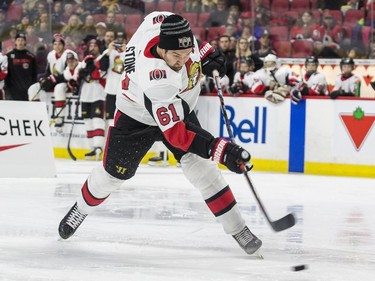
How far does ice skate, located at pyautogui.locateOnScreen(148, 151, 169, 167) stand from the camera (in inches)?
409

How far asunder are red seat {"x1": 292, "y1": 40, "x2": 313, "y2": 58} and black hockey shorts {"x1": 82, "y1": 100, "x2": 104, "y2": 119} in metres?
2.31

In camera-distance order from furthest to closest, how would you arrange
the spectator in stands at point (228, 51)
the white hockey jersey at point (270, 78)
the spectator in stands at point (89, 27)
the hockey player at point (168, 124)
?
the spectator in stands at point (89, 27), the spectator in stands at point (228, 51), the white hockey jersey at point (270, 78), the hockey player at point (168, 124)

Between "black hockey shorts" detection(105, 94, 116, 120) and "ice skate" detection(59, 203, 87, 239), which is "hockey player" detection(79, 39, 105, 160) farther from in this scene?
"ice skate" detection(59, 203, 87, 239)

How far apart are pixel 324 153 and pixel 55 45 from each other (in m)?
3.69

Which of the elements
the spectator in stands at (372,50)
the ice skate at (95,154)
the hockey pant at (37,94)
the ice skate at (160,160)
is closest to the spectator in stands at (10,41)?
the hockey pant at (37,94)

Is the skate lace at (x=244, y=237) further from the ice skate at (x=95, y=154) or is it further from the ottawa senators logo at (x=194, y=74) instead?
the ice skate at (x=95, y=154)

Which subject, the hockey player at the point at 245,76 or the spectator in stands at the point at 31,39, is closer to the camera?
the hockey player at the point at 245,76

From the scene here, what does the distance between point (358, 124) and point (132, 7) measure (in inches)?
139

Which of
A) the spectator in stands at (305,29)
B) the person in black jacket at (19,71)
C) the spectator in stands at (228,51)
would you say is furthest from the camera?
the person in black jacket at (19,71)

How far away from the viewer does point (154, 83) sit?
4.48m

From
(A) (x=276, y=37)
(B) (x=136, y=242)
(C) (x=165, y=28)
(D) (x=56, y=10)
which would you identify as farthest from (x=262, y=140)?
(C) (x=165, y=28)

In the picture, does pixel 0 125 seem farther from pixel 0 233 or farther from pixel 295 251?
pixel 295 251

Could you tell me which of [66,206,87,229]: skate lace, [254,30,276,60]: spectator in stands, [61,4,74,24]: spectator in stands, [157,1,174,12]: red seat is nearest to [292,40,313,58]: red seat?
[254,30,276,60]: spectator in stands

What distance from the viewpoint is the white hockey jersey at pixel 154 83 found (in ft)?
14.6
